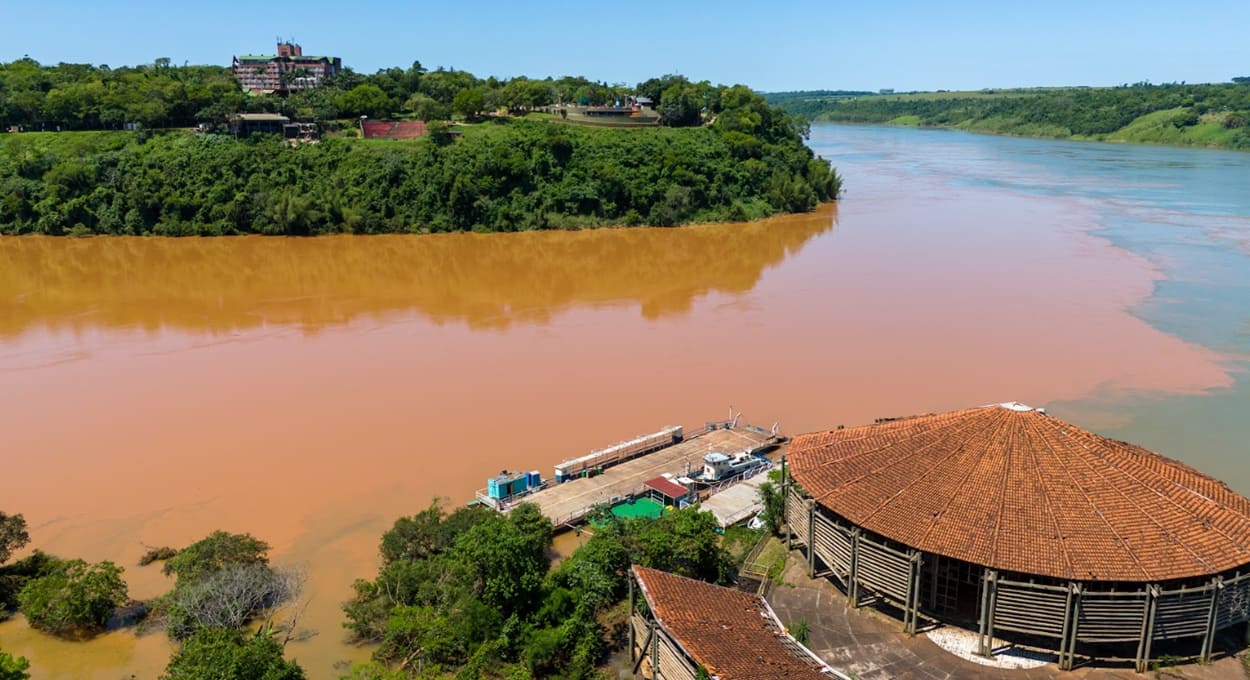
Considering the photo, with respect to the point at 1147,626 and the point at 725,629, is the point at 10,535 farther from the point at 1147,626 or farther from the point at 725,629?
the point at 1147,626

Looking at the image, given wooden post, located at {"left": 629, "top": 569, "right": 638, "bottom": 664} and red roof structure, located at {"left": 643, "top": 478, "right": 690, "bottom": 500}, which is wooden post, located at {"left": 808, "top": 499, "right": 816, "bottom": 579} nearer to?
wooden post, located at {"left": 629, "top": 569, "right": 638, "bottom": 664}

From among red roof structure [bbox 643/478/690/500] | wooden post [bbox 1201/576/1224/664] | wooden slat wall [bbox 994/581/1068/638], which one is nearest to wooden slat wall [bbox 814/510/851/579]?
wooden slat wall [bbox 994/581/1068/638]

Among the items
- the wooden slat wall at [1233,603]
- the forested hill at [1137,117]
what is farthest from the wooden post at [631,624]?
the forested hill at [1137,117]

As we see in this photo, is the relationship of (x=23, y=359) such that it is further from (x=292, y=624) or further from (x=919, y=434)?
(x=919, y=434)

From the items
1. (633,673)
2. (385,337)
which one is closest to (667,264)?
(385,337)

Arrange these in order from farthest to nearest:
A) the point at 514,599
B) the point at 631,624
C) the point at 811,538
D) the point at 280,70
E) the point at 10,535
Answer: the point at 280,70 < the point at 10,535 < the point at 811,538 < the point at 514,599 < the point at 631,624

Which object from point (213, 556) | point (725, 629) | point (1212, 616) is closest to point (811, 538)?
point (725, 629)

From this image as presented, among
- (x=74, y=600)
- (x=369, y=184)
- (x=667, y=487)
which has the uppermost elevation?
(x=369, y=184)
